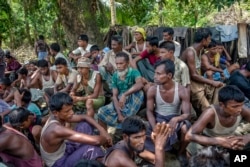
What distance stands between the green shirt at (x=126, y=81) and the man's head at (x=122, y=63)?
0.06m

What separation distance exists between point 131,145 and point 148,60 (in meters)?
2.70

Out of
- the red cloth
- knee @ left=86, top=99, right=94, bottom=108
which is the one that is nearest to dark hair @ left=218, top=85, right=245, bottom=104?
knee @ left=86, top=99, right=94, bottom=108

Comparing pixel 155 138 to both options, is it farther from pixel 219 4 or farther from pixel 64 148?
pixel 219 4

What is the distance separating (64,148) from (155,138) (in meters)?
1.01

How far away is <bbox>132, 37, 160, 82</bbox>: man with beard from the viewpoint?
540cm

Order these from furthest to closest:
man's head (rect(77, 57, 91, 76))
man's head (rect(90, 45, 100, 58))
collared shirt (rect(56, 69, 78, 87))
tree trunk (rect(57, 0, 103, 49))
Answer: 1. tree trunk (rect(57, 0, 103, 49))
2. man's head (rect(90, 45, 100, 58))
3. collared shirt (rect(56, 69, 78, 87))
4. man's head (rect(77, 57, 91, 76))

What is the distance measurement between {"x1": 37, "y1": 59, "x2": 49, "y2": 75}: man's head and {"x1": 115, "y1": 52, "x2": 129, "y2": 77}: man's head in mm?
1892

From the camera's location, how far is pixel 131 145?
3.00 metres

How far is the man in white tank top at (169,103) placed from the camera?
410 centimetres

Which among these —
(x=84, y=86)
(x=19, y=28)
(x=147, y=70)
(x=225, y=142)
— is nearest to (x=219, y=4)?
(x=147, y=70)

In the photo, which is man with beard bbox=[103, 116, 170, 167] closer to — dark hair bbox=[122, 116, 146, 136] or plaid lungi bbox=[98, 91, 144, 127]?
dark hair bbox=[122, 116, 146, 136]

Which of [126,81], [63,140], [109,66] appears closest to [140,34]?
[109,66]

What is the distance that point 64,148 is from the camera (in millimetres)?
3586

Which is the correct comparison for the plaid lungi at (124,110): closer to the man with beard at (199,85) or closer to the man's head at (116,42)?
the man with beard at (199,85)
